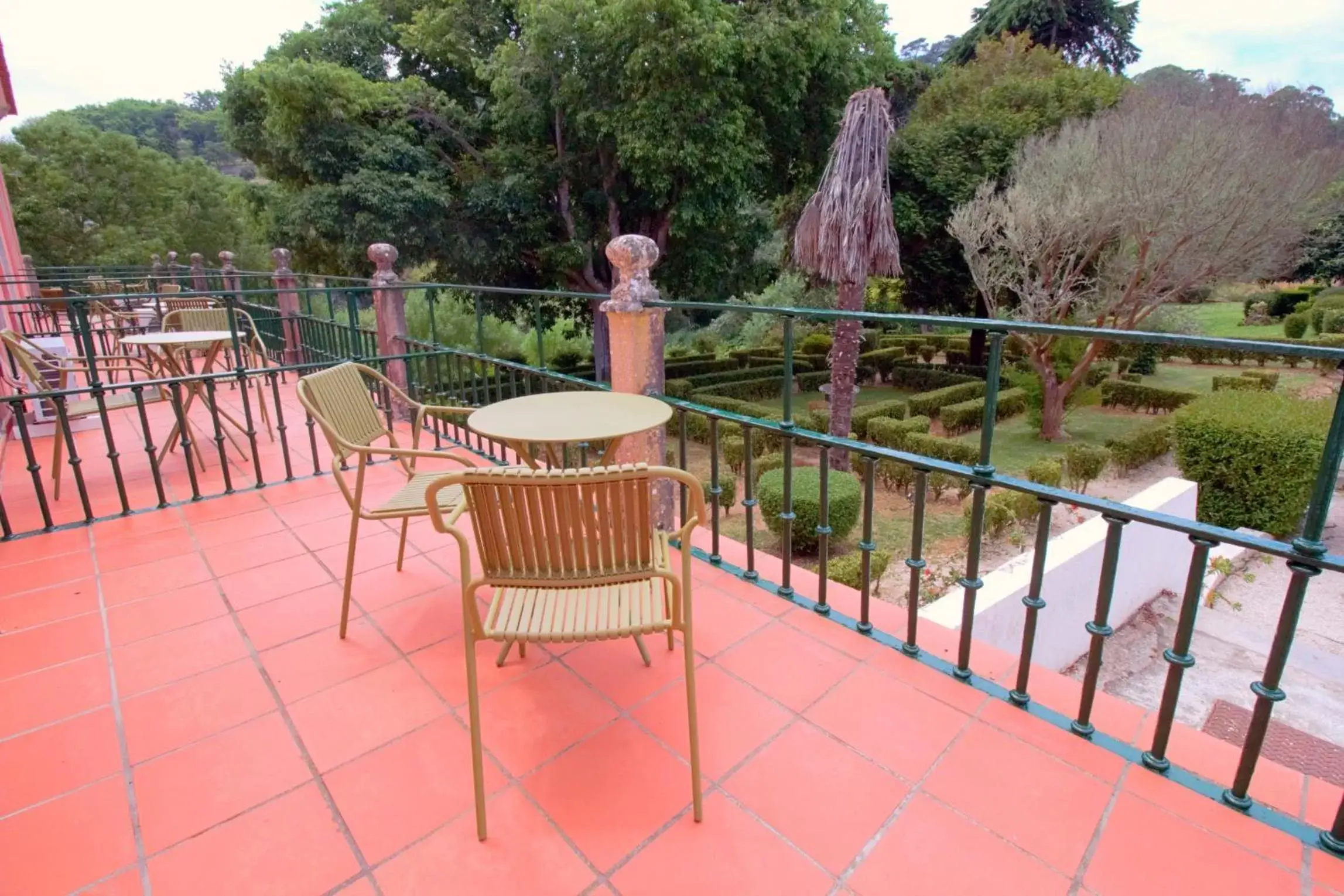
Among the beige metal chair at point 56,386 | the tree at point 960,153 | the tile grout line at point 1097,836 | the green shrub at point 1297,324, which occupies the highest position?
the tree at point 960,153

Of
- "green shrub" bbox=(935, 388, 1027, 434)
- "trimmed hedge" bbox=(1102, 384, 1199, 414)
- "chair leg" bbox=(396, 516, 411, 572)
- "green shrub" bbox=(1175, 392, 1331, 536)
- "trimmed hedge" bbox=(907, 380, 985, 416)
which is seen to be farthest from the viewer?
"trimmed hedge" bbox=(1102, 384, 1199, 414)

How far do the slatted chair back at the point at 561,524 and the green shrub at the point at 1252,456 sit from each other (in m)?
8.69

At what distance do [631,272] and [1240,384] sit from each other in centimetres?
1442

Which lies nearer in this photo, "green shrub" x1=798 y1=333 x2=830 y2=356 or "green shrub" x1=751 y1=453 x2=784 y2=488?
"green shrub" x1=751 y1=453 x2=784 y2=488

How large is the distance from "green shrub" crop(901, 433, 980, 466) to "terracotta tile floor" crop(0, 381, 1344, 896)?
7.01 metres

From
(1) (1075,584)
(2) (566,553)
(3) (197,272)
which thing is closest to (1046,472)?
(1) (1075,584)

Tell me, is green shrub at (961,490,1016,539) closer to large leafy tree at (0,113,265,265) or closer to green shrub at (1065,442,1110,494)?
green shrub at (1065,442,1110,494)

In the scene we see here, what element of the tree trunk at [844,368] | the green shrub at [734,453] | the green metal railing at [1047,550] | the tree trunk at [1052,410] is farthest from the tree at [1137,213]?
the green metal railing at [1047,550]

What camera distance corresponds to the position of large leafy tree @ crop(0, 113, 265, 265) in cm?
1939

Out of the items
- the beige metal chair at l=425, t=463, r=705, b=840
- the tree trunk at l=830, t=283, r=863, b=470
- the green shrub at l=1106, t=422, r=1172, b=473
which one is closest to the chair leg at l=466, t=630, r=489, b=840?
the beige metal chair at l=425, t=463, r=705, b=840

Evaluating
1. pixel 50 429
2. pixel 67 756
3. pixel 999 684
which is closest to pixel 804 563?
pixel 999 684

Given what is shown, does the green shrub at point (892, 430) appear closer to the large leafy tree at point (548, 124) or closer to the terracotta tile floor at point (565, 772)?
the large leafy tree at point (548, 124)

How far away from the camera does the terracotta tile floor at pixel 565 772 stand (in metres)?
1.35

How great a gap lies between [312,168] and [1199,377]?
19.0m
